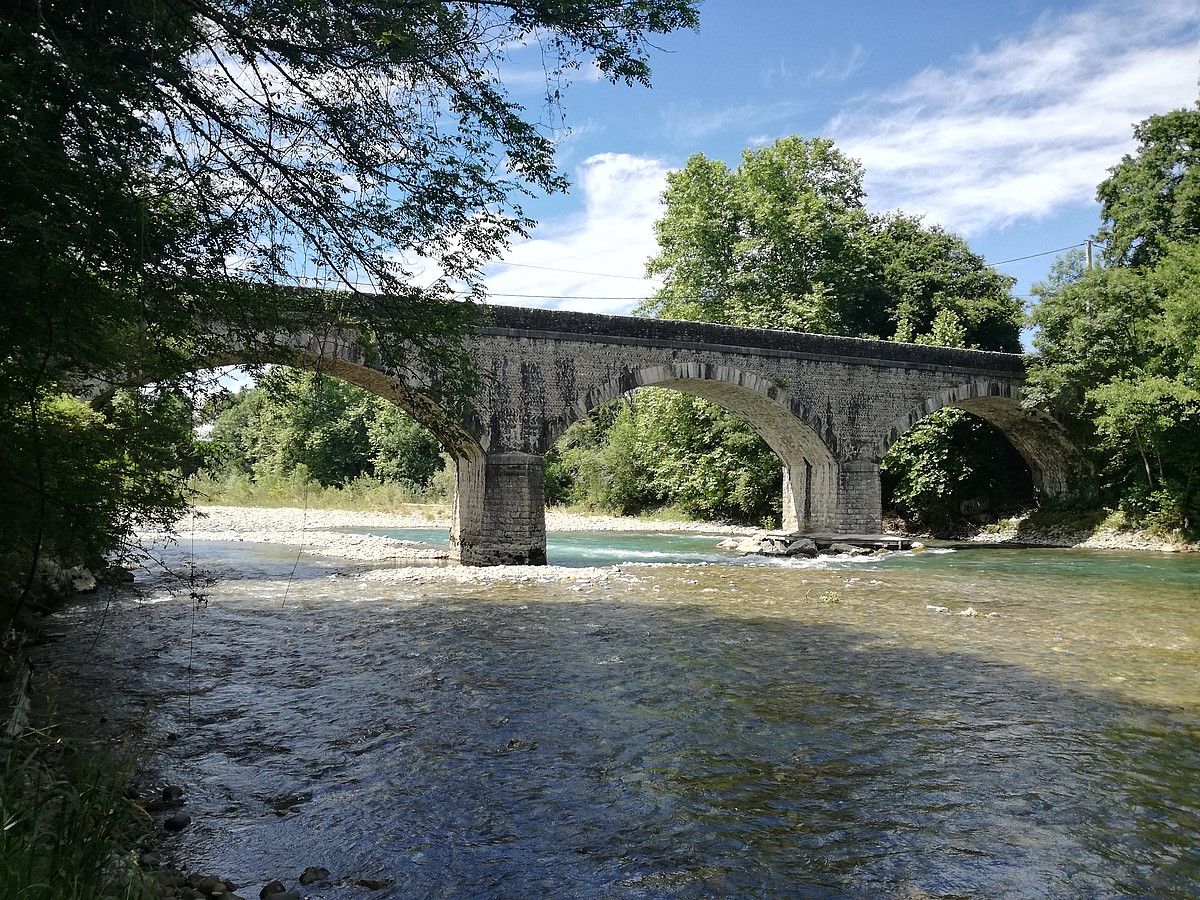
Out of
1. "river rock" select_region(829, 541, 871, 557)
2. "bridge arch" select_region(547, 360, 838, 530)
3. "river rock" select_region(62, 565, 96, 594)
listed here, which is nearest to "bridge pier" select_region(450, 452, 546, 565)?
"bridge arch" select_region(547, 360, 838, 530)

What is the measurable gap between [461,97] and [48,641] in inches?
263

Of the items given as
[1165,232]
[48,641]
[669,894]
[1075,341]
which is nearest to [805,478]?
[1075,341]

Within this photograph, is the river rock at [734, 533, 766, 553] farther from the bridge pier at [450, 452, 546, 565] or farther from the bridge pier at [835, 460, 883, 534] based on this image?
the bridge pier at [450, 452, 546, 565]

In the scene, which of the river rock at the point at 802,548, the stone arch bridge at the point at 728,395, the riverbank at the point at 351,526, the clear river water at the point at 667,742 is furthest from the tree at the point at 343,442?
the clear river water at the point at 667,742

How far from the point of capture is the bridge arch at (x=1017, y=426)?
23078 mm

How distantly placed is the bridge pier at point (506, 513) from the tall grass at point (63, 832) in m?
12.3

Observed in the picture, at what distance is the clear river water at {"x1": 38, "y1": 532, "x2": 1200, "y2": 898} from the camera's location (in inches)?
151

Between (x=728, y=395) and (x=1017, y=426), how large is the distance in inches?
409

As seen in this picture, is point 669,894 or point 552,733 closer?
point 669,894

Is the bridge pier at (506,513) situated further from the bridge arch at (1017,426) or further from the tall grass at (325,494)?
the tall grass at (325,494)

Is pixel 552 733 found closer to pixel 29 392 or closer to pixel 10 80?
pixel 29 392

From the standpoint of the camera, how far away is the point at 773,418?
22.3 m

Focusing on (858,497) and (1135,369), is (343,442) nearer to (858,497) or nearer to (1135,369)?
(858,497)

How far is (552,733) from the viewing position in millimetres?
5766
